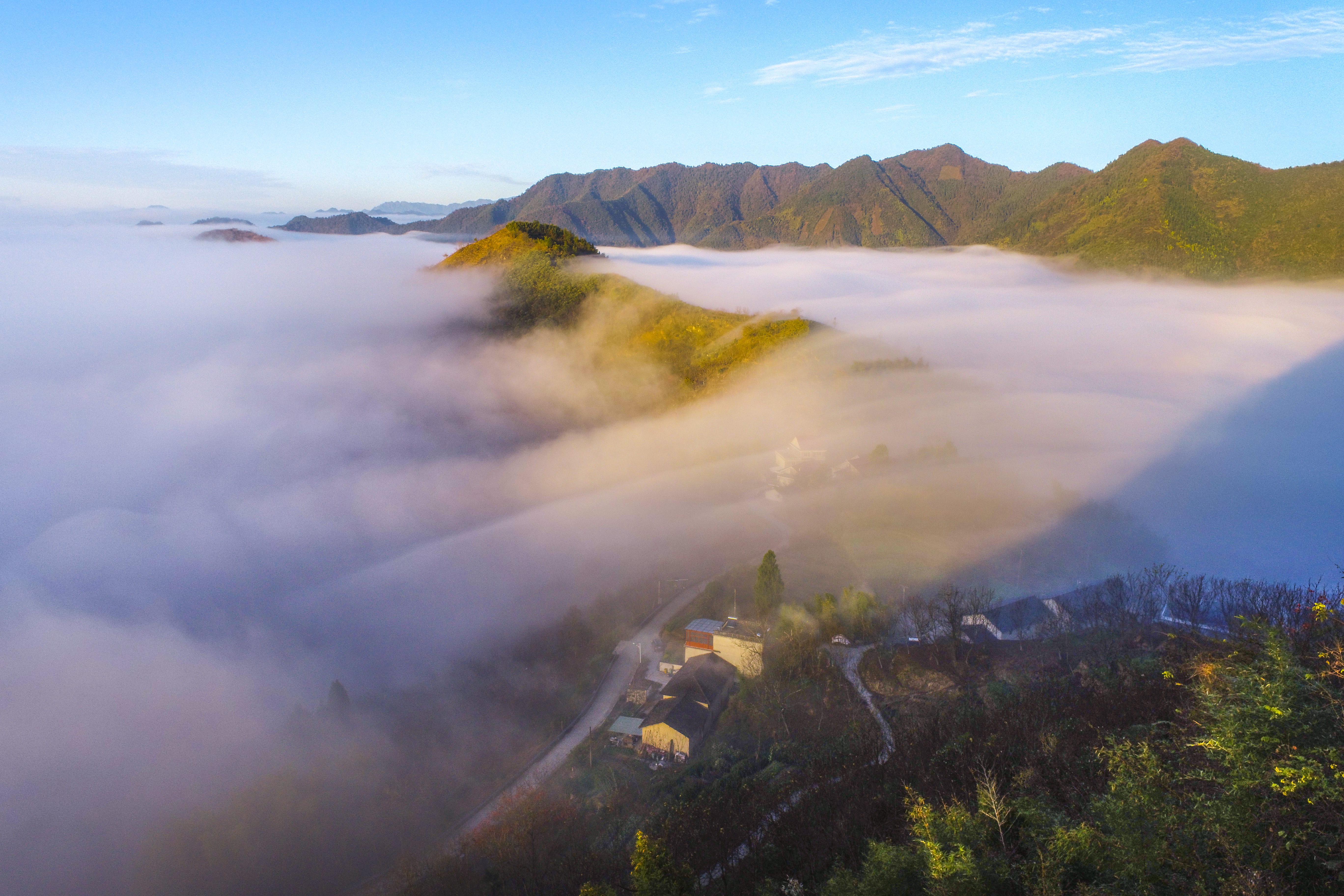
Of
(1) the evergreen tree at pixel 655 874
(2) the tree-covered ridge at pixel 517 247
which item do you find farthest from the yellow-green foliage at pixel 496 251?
(1) the evergreen tree at pixel 655 874

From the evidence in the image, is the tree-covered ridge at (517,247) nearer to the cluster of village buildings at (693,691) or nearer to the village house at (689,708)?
the cluster of village buildings at (693,691)

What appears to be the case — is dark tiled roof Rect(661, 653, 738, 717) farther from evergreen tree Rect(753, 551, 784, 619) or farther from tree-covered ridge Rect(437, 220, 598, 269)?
tree-covered ridge Rect(437, 220, 598, 269)

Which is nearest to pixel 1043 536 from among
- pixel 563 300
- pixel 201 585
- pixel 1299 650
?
pixel 1299 650

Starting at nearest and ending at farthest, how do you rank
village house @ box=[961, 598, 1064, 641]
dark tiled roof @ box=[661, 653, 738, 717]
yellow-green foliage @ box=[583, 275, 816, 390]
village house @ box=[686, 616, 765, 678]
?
1. dark tiled roof @ box=[661, 653, 738, 717]
2. village house @ box=[961, 598, 1064, 641]
3. village house @ box=[686, 616, 765, 678]
4. yellow-green foliage @ box=[583, 275, 816, 390]

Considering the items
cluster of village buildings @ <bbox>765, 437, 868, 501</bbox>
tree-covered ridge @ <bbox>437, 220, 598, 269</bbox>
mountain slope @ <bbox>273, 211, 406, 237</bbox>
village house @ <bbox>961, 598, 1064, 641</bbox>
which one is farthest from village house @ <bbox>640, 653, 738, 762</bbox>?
mountain slope @ <bbox>273, 211, 406, 237</bbox>

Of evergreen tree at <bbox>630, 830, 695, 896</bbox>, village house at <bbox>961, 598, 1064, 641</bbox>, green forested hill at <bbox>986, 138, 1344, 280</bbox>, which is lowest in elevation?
village house at <bbox>961, 598, 1064, 641</bbox>

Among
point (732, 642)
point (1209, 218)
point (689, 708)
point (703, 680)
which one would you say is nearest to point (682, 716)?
point (689, 708)
